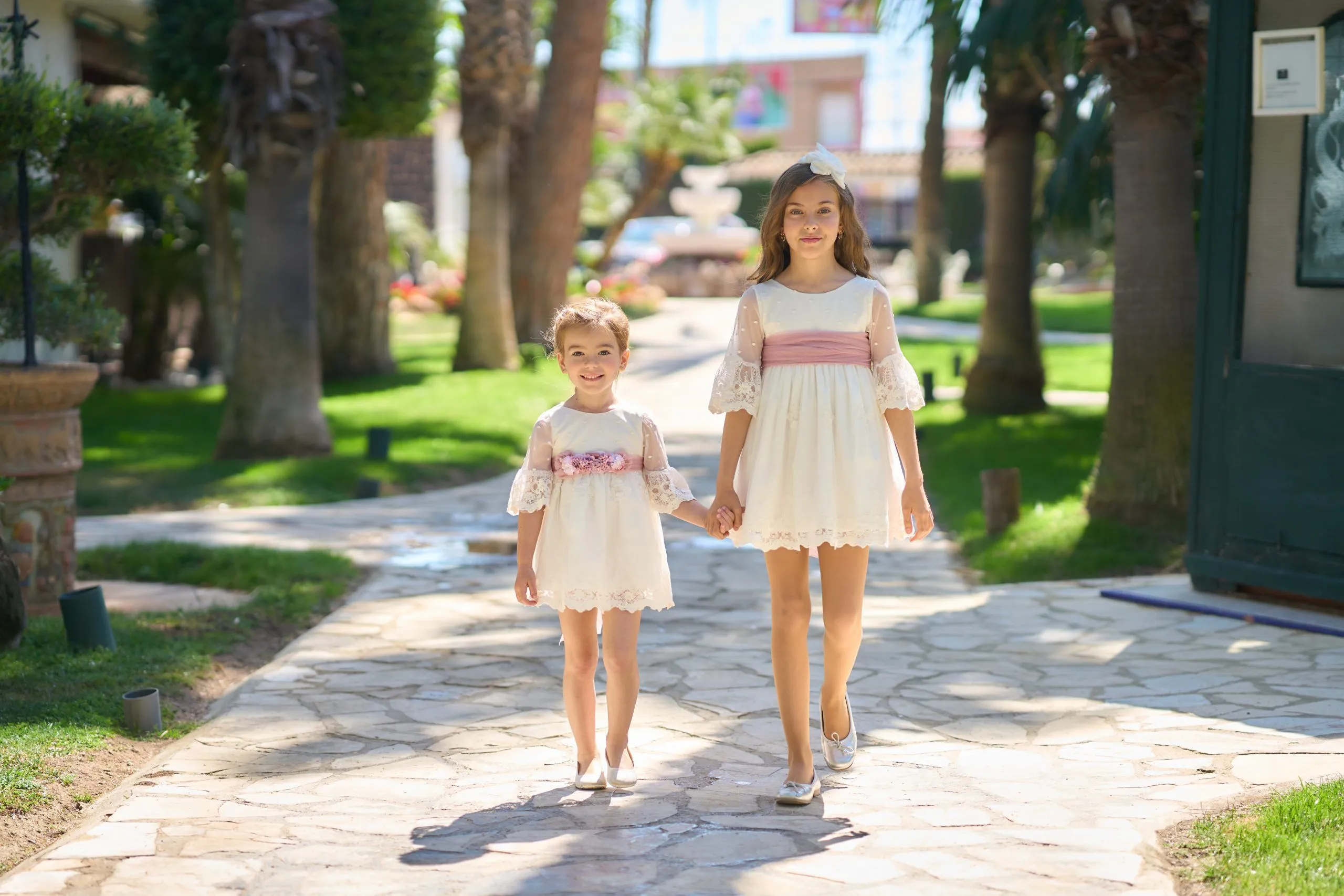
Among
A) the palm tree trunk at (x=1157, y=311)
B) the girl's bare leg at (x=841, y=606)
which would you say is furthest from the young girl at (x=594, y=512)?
the palm tree trunk at (x=1157, y=311)

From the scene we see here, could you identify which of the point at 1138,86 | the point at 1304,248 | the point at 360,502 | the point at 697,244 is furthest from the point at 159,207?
the point at 697,244

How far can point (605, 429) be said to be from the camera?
4.27 m

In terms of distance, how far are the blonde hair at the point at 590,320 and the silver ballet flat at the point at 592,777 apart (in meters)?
1.23

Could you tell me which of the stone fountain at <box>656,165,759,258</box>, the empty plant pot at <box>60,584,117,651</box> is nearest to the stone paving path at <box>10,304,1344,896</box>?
the empty plant pot at <box>60,584,117,651</box>

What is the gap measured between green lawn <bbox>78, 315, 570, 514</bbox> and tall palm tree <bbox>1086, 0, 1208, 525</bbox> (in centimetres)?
529

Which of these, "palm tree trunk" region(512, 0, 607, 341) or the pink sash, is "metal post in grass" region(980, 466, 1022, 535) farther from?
"palm tree trunk" region(512, 0, 607, 341)

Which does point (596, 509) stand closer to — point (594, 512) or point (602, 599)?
point (594, 512)

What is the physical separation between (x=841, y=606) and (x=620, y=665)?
2.17 feet

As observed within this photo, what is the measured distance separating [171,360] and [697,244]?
53.9 feet

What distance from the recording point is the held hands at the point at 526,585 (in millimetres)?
4207

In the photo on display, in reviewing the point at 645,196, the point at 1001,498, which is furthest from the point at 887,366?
the point at 645,196

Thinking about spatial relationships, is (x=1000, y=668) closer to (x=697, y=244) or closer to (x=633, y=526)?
(x=633, y=526)

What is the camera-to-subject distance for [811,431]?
418cm

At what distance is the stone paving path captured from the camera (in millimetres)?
3666
